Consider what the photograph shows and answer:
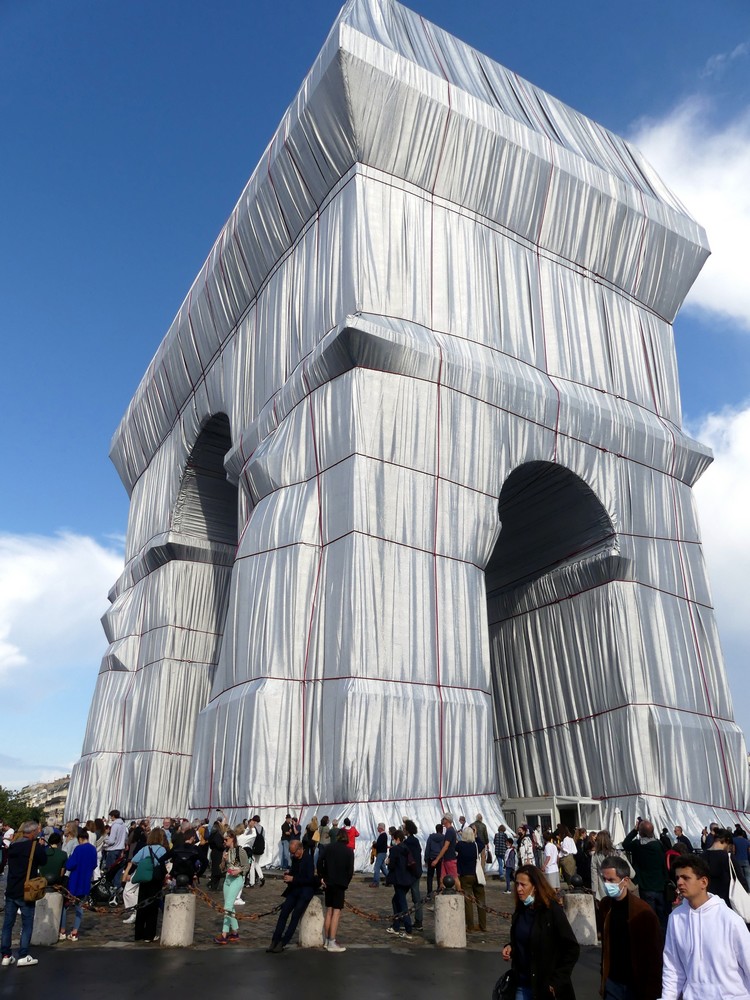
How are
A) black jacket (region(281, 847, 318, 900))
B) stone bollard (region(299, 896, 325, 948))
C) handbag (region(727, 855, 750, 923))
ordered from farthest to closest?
stone bollard (region(299, 896, 325, 948)) < black jacket (region(281, 847, 318, 900)) < handbag (region(727, 855, 750, 923))

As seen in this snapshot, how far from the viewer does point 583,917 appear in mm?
10797

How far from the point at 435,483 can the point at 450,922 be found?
40.4 feet

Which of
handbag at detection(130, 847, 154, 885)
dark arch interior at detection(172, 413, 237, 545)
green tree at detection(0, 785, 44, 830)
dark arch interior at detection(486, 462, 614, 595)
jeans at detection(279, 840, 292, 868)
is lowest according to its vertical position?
handbag at detection(130, 847, 154, 885)

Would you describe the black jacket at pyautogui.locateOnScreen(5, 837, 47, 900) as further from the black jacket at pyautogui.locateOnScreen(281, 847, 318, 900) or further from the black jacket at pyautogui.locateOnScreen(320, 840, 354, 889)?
the black jacket at pyautogui.locateOnScreen(320, 840, 354, 889)

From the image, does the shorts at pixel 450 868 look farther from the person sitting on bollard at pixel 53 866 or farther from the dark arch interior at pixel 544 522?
the dark arch interior at pixel 544 522

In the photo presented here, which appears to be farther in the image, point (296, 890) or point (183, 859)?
point (183, 859)

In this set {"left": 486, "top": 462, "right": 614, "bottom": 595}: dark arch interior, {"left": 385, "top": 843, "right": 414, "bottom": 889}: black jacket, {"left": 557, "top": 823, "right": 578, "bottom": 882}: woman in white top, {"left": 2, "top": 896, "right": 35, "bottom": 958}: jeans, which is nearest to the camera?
{"left": 2, "top": 896, "right": 35, "bottom": 958}: jeans

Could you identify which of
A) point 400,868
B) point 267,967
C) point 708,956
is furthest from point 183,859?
point 708,956

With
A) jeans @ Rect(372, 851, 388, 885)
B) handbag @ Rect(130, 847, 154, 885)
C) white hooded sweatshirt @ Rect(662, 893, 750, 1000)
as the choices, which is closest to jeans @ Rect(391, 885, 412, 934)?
handbag @ Rect(130, 847, 154, 885)

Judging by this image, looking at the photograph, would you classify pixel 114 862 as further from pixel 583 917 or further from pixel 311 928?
pixel 583 917

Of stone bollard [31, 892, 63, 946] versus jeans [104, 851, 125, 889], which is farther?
jeans [104, 851, 125, 889]

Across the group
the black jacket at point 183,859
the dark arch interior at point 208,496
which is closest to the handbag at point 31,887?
the black jacket at point 183,859

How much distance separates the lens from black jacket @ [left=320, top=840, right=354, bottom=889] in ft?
31.6

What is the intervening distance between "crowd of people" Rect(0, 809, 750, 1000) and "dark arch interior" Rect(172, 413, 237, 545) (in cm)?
1498
